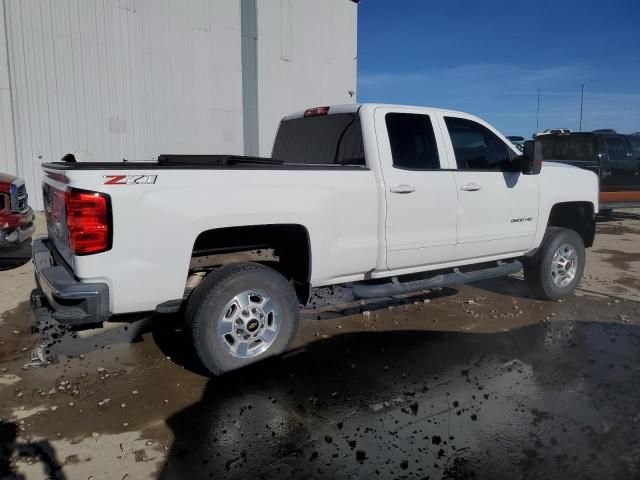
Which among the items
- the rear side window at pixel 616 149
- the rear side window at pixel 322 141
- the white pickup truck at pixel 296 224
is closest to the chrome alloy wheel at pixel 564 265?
the white pickup truck at pixel 296 224

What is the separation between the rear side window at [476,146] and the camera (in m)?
5.23

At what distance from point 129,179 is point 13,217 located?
4546mm

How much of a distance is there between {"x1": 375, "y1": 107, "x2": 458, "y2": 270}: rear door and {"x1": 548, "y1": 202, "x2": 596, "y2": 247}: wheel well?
2152mm

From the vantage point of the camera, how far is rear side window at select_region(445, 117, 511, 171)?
523cm

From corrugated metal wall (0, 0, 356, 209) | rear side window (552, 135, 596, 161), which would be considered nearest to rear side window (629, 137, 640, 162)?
rear side window (552, 135, 596, 161)

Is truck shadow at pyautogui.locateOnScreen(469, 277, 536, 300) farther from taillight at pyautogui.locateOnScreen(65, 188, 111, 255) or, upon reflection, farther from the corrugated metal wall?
the corrugated metal wall

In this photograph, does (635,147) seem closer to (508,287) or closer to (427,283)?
(508,287)

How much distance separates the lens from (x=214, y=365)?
12.7 ft

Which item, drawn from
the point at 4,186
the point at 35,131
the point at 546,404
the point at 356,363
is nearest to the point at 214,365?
the point at 356,363

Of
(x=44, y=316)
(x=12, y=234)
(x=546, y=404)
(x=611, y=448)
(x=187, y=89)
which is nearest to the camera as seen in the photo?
(x=611, y=448)

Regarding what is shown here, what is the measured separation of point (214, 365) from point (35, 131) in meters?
9.69

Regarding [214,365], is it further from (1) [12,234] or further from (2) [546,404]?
(1) [12,234]

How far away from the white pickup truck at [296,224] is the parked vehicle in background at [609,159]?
21.6 ft

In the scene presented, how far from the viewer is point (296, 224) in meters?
4.10
